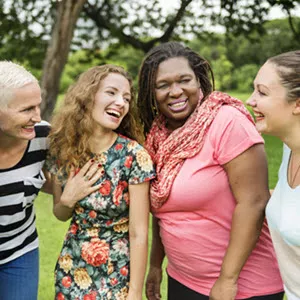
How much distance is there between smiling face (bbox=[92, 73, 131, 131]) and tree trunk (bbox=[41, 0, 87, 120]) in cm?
609

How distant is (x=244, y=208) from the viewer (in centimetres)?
205

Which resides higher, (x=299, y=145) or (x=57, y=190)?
(x=299, y=145)

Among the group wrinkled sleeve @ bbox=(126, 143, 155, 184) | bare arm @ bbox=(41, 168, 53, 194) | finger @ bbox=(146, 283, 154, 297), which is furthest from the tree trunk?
wrinkled sleeve @ bbox=(126, 143, 155, 184)

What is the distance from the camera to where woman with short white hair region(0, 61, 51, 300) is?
221cm

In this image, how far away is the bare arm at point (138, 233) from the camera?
2.17 meters

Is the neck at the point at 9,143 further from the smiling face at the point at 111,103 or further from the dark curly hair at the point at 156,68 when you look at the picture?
the dark curly hair at the point at 156,68

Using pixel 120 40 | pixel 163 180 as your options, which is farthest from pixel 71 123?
pixel 120 40

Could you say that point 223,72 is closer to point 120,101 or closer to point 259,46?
point 259,46

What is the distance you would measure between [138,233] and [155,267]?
558 mm

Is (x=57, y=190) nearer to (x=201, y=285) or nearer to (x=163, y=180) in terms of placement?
(x=163, y=180)

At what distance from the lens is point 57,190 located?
2381mm

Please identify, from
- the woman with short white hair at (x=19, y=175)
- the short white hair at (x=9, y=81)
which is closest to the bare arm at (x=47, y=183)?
the woman with short white hair at (x=19, y=175)

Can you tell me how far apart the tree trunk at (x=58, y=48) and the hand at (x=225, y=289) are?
6418 mm

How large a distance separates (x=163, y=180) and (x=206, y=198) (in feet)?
0.65
